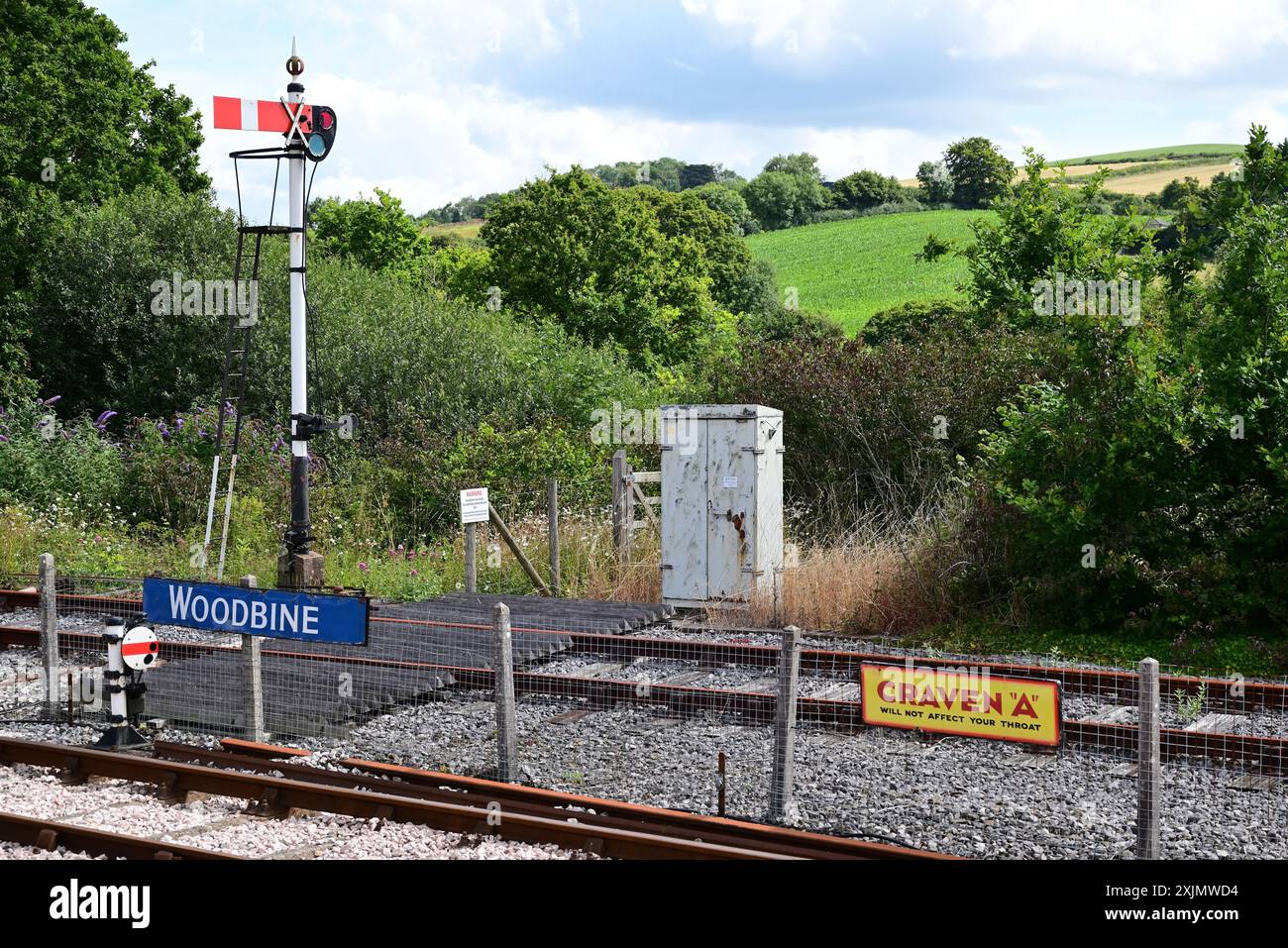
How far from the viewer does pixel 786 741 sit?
773cm

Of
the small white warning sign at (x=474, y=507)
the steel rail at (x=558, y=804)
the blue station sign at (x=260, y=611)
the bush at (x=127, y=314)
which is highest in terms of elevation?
the bush at (x=127, y=314)

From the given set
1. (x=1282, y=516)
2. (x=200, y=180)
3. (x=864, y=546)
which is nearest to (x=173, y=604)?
(x=864, y=546)

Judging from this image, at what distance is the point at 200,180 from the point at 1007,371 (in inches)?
1011

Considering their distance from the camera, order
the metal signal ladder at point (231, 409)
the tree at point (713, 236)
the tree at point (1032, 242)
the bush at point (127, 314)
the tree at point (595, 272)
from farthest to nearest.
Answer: the tree at point (713, 236)
the tree at point (595, 272)
the bush at point (127, 314)
the tree at point (1032, 242)
the metal signal ladder at point (231, 409)

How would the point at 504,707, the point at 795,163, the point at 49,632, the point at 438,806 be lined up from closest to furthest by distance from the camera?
1. the point at 438,806
2. the point at 504,707
3. the point at 49,632
4. the point at 795,163

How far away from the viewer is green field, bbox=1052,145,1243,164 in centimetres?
9195

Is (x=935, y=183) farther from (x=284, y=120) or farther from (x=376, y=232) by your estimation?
(x=284, y=120)

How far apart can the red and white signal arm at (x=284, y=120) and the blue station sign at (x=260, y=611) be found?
4894 mm

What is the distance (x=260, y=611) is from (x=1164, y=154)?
99098mm

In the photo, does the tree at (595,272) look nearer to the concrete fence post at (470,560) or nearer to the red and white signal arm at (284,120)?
the concrete fence post at (470,560)

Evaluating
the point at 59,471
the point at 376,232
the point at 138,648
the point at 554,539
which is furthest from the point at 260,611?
the point at 376,232

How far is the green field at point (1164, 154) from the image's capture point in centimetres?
9195

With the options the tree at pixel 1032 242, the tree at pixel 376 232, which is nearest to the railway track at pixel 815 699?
the tree at pixel 1032 242
